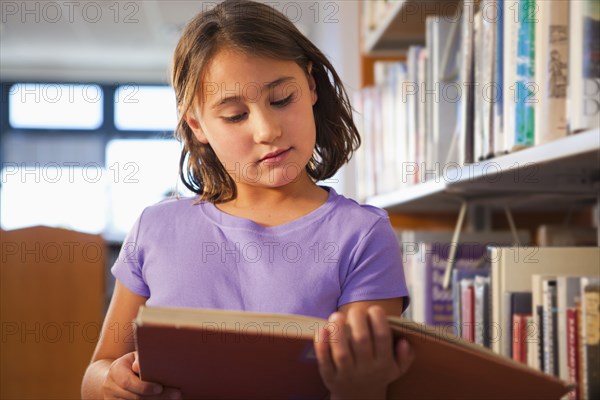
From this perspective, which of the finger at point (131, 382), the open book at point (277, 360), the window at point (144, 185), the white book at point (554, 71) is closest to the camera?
the open book at point (277, 360)

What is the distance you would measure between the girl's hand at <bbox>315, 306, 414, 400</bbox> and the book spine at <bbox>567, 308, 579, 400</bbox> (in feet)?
1.25

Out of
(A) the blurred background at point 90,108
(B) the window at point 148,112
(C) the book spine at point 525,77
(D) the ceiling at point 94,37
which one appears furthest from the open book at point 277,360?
(B) the window at point 148,112

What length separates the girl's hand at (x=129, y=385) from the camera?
78 cm

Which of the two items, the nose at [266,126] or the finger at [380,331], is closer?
the finger at [380,331]

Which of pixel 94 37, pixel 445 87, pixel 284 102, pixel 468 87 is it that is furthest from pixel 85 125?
pixel 284 102

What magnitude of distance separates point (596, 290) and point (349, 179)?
189cm

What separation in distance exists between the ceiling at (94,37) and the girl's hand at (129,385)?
3702 millimetres

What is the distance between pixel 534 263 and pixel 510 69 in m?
0.29

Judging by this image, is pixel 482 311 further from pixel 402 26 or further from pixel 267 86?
pixel 402 26

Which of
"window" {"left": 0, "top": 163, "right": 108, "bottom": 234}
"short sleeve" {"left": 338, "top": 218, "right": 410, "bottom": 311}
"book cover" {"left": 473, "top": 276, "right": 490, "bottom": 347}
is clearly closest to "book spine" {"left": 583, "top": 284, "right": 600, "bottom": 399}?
"short sleeve" {"left": 338, "top": 218, "right": 410, "bottom": 311}

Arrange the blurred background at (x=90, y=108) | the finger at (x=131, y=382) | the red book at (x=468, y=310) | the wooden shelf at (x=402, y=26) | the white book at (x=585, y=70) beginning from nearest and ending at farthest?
1. the finger at (x=131, y=382)
2. the white book at (x=585, y=70)
3. the red book at (x=468, y=310)
4. the wooden shelf at (x=402, y=26)
5. the blurred background at (x=90, y=108)

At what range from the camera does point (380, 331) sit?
2.14ft

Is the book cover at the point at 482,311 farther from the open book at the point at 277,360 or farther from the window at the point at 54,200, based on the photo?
the window at the point at 54,200

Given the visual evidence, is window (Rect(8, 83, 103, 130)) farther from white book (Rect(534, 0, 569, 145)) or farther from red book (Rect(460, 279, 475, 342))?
white book (Rect(534, 0, 569, 145))
